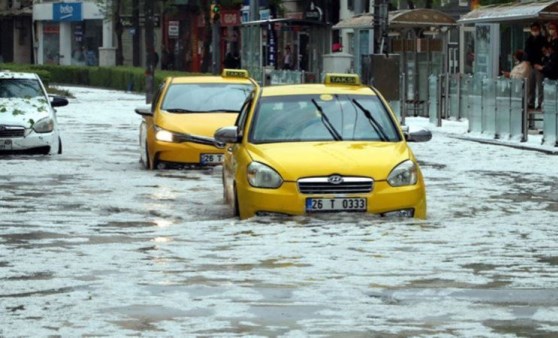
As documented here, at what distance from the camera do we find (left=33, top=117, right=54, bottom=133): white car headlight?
27.1 m

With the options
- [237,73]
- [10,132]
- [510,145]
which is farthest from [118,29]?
[237,73]

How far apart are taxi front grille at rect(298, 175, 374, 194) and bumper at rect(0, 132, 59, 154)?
38.9 feet

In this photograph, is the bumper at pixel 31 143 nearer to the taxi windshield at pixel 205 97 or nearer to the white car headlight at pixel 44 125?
the white car headlight at pixel 44 125

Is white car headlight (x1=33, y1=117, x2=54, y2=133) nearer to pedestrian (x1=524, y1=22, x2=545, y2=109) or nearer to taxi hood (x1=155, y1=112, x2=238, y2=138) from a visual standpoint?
taxi hood (x1=155, y1=112, x2=238, y2=138)

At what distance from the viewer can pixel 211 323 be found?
385 inches

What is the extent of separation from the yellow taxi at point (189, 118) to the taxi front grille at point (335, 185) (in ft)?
27.1

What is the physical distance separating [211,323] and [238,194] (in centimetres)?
651

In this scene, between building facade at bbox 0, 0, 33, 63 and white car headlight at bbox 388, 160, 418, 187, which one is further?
building facade at bbox 0, 0, 33, 63

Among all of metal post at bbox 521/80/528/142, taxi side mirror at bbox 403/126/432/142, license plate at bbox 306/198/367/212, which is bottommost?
metal post at bbox 521/80/528/142

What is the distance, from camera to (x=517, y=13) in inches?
1346

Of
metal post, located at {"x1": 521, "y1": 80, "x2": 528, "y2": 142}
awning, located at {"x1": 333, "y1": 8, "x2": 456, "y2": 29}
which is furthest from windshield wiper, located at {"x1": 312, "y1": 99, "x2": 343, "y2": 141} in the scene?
awning, located at {"x1": 333, "y1": 8, "x2": 456, "y2": 29}

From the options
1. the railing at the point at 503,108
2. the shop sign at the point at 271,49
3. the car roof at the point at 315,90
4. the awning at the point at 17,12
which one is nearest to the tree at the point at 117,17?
the awning at the point at 17,12

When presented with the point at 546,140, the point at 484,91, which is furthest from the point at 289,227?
the point at 484,91

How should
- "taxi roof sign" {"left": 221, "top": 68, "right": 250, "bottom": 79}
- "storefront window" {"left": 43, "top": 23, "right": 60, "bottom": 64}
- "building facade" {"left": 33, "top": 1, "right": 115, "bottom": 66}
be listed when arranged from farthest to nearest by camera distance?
"storefront window" {"left": 43, "top": 23, "right": 60, "bottom": 64}, "building facade" {"left": 33, "top": 1, "right": 115, "bottom": 66}, "taxi roof sign" {"left": 221, "top": 68, "right": 250, "bottom": 79}
